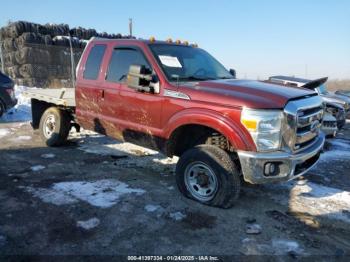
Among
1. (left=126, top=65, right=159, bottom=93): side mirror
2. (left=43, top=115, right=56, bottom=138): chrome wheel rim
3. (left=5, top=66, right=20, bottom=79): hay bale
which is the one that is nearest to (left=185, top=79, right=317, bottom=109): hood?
(left=126, top=65, right=159, bottom=93): side mirror

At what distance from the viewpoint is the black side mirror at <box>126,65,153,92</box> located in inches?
177

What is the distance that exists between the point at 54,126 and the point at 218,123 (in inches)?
164

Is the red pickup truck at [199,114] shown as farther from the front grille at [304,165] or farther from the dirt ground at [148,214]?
the dirt ground at [148,214]

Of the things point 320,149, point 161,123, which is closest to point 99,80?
point 161,123

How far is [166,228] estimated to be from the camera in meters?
3.58

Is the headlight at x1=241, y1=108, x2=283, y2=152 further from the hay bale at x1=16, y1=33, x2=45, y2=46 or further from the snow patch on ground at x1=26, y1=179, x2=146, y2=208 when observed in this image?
the hay bale at x1=16, y1=33, x2=45, y2=46

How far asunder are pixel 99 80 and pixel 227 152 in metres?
2.48

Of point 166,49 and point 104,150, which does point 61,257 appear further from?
point 104,150

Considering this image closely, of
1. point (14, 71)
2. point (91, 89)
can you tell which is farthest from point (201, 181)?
point (14, 71)

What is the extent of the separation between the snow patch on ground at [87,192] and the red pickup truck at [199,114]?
2.46 ft

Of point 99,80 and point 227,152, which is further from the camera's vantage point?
point 99,80

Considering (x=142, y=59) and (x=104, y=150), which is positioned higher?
(x=142, y=59)

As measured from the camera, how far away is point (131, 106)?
4918 millimetres

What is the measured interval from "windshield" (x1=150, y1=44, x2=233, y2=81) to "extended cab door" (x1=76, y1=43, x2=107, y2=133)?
1152 millimetres
